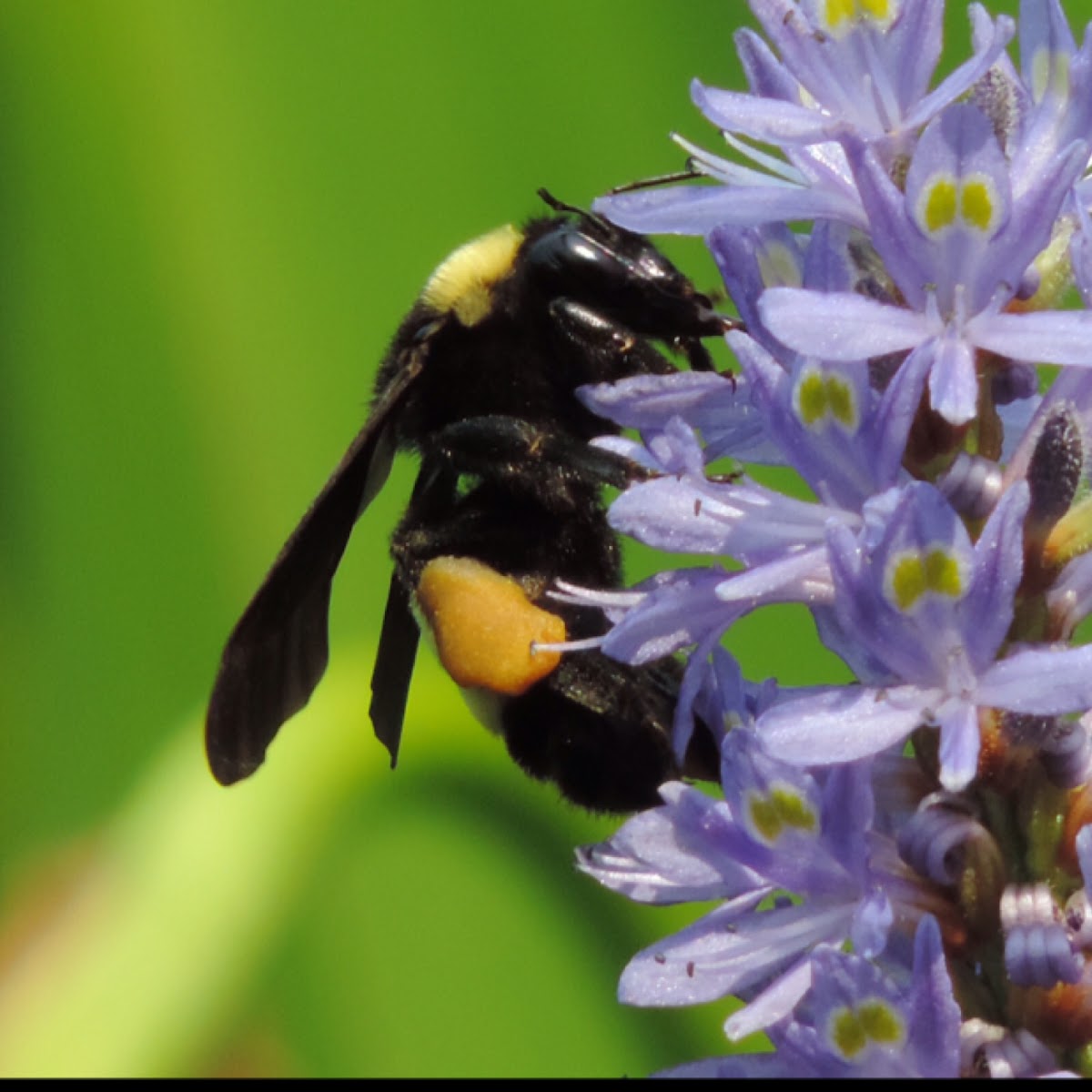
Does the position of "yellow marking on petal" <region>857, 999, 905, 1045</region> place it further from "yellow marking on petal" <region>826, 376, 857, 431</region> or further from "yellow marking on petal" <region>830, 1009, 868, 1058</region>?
"yellow marking on petal" <region>826, 376, 857, 431</region>

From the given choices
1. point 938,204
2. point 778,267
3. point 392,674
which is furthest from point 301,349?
point 938,204

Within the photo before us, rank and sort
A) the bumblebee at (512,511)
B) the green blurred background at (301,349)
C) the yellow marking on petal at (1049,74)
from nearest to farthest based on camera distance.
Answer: the yellow marking on petal at (1049,74), the bumblebee at (512,511), the green blurred background at (301,349)

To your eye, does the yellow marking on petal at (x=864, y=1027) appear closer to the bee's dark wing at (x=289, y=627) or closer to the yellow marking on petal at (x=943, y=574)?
the yellow marking on petal at (x=943, y=574)

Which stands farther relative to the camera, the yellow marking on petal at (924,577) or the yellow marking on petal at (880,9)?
the yellow marking on petal at (880,9)

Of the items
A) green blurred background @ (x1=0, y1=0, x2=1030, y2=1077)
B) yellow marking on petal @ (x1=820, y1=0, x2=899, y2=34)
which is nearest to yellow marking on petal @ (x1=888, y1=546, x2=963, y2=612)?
yellow marking on petal @ (x1=820, y1=0, x2=899, y2=34)

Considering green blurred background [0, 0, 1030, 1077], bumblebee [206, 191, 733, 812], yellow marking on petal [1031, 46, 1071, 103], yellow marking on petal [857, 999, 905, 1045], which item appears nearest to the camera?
yellow marking on petal [857, 999, 905, 1045]

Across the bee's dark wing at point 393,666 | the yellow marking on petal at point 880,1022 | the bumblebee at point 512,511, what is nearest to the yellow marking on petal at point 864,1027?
the yellow marking on petal at point 880,1022

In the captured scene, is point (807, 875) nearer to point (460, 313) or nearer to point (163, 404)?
point (460, 313)

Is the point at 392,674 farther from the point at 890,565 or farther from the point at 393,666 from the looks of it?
the point at 890,565
